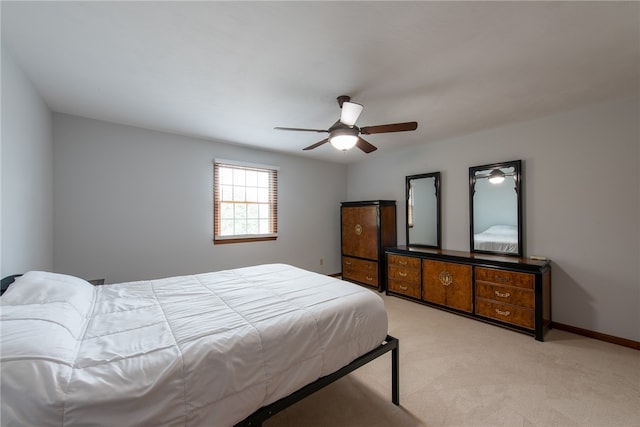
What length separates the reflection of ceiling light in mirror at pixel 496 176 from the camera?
136 inches

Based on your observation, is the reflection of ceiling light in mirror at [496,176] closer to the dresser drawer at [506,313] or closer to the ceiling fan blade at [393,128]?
the dresser drawer at [506,313]

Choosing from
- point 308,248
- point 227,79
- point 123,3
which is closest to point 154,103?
point 227,79

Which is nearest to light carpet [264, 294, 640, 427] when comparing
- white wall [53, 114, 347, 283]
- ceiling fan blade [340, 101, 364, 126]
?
ceiling fan blade [340, 101, 364, 126]

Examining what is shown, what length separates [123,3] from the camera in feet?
4.61

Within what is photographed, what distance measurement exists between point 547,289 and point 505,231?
2.61ft

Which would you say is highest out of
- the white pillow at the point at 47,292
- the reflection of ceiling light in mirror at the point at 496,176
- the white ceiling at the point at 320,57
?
the white ceiling at the point at 320,57

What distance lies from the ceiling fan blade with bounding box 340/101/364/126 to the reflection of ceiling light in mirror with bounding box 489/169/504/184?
7.66 feet

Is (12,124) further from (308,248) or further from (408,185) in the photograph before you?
(408,185)

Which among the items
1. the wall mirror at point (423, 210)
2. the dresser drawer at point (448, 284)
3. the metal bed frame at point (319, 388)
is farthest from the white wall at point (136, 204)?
the metal bed frame at point (319, 388)

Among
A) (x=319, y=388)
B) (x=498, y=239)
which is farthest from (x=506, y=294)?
(x=319, y=388)

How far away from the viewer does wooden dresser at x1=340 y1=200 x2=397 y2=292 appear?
177 inches

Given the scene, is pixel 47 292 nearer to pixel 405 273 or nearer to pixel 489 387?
pixel 489 387

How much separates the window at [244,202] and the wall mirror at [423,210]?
2342 millimetres

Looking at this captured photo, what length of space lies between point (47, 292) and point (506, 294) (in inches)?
158
